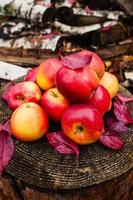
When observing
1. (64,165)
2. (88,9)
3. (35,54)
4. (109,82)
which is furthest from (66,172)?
(88,9)

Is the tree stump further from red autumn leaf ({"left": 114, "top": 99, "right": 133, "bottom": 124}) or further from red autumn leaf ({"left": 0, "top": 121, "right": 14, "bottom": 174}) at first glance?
red autumn leaf ({"left": 114, "top": 99, "right": 133, "bottom": 124})

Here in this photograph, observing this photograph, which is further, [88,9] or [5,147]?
[88,9]

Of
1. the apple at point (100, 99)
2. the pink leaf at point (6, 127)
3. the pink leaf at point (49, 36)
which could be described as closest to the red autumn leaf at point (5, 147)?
the pink leaf at point (6, 127)

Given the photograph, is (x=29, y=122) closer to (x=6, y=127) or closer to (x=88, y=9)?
(x=6, y=127)

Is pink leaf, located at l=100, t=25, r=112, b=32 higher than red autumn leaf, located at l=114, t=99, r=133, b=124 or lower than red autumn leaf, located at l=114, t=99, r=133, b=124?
lower

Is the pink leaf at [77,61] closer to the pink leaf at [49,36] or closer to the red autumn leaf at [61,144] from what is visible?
the red autumn leaf at [61,144]

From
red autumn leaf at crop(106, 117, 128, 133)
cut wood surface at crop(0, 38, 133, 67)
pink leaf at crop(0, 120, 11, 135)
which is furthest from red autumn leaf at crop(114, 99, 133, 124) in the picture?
cut wood surface at crop(0, 38, 133, 67)
